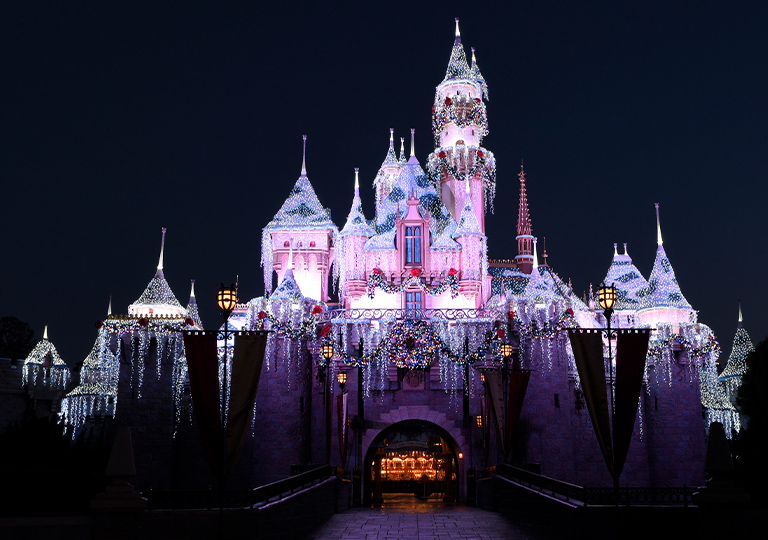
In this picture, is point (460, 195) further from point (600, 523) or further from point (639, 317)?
point (600, 523)

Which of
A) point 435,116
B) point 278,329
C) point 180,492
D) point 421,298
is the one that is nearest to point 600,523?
point 180,492

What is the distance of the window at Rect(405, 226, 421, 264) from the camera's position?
36103 mm

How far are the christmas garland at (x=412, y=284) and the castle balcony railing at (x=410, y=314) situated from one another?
5.05 feet

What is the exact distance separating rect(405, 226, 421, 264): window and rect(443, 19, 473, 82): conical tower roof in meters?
9.76

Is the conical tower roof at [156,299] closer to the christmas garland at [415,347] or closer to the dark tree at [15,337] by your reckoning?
the christmas garland at [415,347]

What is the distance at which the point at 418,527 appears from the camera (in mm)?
18438

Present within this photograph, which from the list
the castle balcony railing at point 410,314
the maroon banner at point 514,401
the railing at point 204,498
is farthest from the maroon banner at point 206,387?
the castle balcony railing at point 410,314

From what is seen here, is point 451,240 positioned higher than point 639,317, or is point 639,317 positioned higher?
point 451,240

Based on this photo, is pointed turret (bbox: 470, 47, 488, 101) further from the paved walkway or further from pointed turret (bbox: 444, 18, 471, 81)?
the paved walkway

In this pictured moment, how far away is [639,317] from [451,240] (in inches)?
368

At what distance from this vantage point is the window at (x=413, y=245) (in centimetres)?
3610

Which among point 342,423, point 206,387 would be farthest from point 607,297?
point 342,423

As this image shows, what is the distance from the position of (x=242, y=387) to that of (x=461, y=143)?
27438 mm

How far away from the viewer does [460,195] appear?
1588 inches
